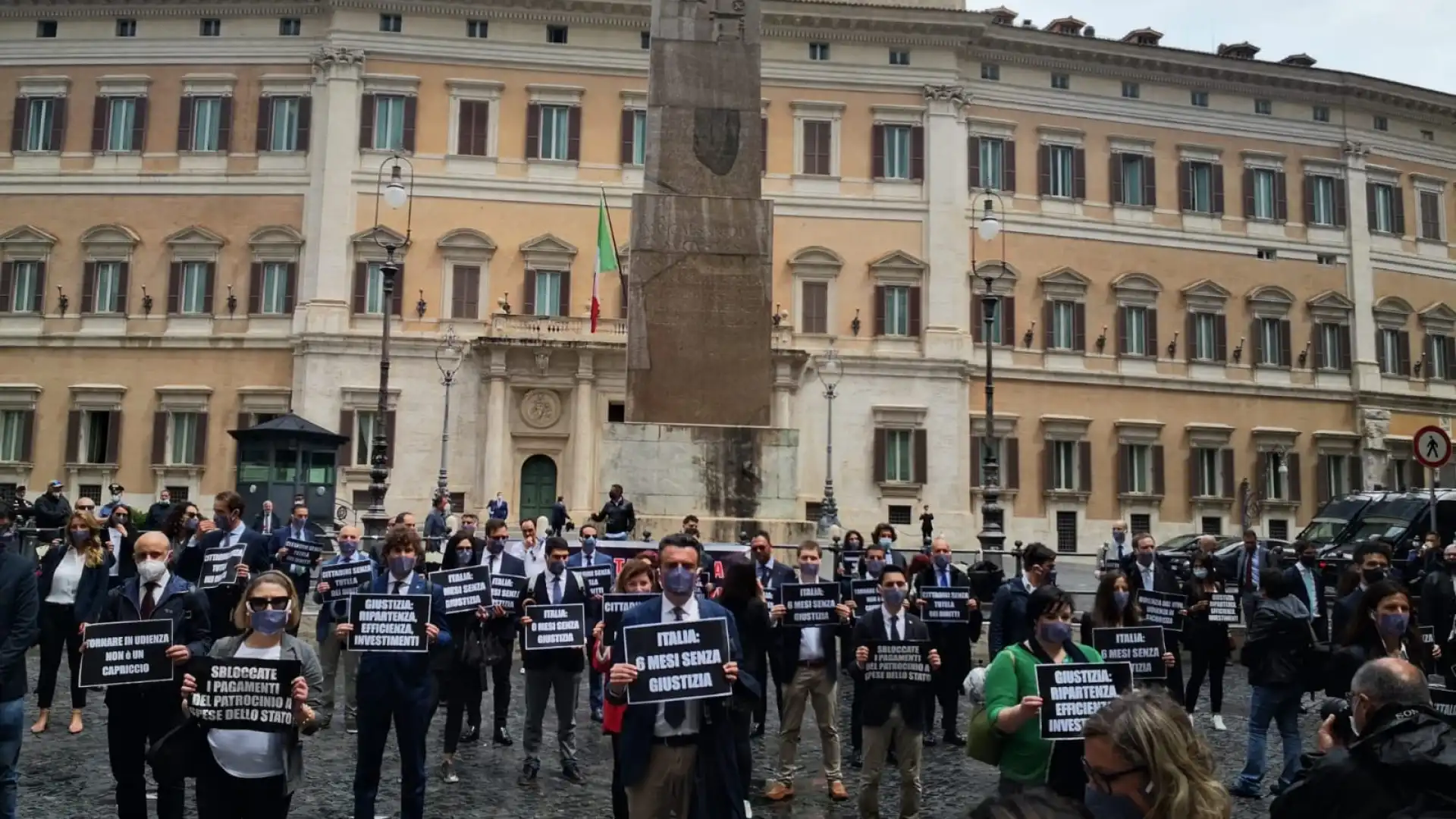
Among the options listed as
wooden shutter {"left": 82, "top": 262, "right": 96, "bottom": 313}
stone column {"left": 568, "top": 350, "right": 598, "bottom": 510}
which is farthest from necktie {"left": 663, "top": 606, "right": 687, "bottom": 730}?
wooden shutter {"left": 82, "top": 262, "right": 96, "bottom": 313}

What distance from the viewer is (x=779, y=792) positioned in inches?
292

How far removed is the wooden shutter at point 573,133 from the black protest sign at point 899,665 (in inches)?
1103

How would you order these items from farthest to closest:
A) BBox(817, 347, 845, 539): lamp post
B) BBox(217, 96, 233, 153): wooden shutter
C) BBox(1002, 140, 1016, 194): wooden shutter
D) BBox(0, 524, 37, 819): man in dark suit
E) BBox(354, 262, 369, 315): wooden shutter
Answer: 1. BBox(1002, 140, 1016, 194): wooden shutter
2. BBox(217, 96, 233, 153): wooden shutter
3. BBox(354, 262, 369, 315): wooden shutter
4. BBox(817, 347, 845, 539): lamp post
5. BBox(0, 524, 37, 819): man in dark suit

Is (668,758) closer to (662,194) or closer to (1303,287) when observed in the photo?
(662,194)

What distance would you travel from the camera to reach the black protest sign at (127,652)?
5.43 m

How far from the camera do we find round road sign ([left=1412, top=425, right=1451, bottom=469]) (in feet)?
43.4

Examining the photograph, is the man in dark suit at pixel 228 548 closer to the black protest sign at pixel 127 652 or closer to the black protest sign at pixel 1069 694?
the black protest sign at pixel 127 652

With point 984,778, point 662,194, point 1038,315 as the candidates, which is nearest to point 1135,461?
point 1038,315

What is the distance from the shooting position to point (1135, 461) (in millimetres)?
34344

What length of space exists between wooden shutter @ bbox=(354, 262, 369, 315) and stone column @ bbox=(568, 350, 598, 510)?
6.26 meters

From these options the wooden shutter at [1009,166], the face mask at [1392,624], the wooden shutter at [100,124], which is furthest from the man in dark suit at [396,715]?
the wooden shutter at [100,124]

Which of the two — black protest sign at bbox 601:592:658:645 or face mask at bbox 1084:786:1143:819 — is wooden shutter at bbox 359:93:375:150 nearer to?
black protest sign at bbox 601:592:658:645

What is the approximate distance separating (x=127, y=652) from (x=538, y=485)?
26.1m

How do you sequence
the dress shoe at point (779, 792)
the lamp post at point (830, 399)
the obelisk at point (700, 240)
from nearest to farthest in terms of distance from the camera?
the dress shoe at point (779, 792)
the obelisk at point (700, 240)
the lamp post at point (830, 399)
